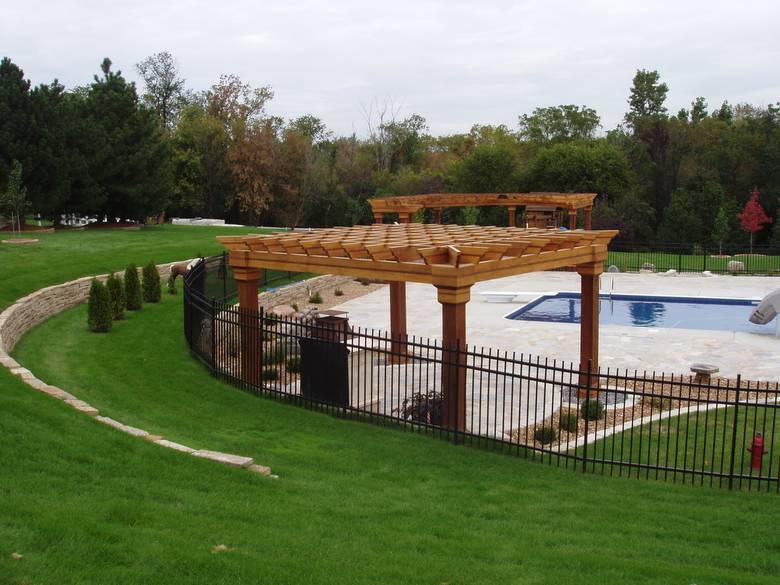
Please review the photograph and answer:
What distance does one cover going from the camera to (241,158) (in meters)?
47.8

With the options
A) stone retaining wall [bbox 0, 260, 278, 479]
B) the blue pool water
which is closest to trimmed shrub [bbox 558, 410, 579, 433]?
stone retaining wall [bbox 0, 260, 278, 479]

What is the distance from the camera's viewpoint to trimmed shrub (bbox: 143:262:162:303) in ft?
62.6

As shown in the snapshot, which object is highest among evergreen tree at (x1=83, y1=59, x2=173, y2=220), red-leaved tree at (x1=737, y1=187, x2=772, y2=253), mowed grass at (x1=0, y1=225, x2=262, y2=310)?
evergreen tree at (x1=83, y1=59, x2=173, y2=220)

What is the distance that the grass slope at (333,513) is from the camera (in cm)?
542

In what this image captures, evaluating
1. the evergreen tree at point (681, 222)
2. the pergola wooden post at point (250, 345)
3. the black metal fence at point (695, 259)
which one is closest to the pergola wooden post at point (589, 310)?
the pergola wooden post at point (250, 345)

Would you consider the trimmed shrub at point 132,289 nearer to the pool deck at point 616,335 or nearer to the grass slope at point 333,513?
the pool deck at point 616,335

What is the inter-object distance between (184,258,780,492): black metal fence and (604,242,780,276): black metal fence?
792 inches

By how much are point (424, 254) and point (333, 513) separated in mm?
4884

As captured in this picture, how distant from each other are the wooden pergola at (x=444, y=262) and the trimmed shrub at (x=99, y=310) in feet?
9.85

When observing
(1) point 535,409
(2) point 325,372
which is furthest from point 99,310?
(1) point 535,409

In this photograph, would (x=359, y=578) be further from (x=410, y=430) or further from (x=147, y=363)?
(x=147, y=363)

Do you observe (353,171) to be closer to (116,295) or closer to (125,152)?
(125,152)

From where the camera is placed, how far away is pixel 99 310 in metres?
15.3

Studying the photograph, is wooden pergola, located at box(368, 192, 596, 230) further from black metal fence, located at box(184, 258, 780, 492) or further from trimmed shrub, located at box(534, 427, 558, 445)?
trimmed shrub, located at box(534, 427, 558, 445)
